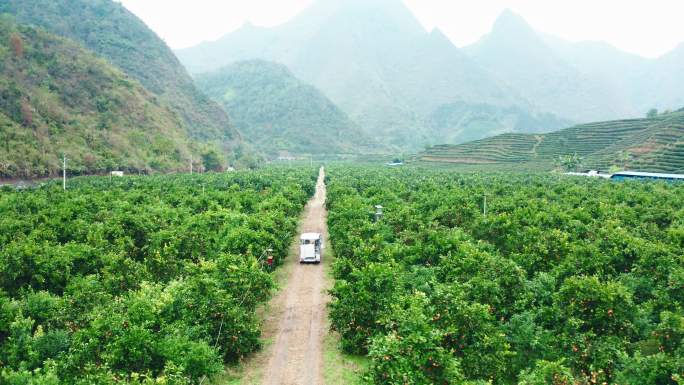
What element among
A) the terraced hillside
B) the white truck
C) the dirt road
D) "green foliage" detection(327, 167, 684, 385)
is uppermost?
the terraced hillside

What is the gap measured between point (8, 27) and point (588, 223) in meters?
167

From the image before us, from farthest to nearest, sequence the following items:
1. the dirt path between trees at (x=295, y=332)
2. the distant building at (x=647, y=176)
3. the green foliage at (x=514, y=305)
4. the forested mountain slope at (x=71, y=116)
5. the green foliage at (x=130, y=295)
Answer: the forested mountain slope at (x=71, y=116), the distant building at (x=647, y=176), the dirt path between trees at (x=295, y=332), the green foliage at (x=130, y=295), the green foliage at (x=514, y=305)

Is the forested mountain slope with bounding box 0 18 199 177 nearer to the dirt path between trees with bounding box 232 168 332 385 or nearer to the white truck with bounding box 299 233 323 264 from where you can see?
the white truck with bounding box 299 233 323 264

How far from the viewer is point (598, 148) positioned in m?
147

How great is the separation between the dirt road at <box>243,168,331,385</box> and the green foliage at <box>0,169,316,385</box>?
5.60ft

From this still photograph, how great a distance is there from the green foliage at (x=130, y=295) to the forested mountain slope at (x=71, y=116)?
69318 millimetres

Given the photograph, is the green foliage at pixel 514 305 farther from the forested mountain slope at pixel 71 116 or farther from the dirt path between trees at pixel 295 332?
the forested mountain slope at pixel 71 116

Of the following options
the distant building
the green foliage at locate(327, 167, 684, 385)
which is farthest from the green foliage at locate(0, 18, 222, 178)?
the distant building

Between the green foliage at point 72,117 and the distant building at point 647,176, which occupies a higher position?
the green foliage at point 72,117

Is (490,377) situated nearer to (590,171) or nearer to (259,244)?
(259,244)

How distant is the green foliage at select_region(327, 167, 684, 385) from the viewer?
16.9 meters

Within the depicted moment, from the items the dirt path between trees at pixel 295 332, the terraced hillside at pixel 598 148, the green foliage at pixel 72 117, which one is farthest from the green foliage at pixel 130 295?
the terraced hillside at pixel 598 148

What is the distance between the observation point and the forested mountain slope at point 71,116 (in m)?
102

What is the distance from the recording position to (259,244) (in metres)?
36.2
